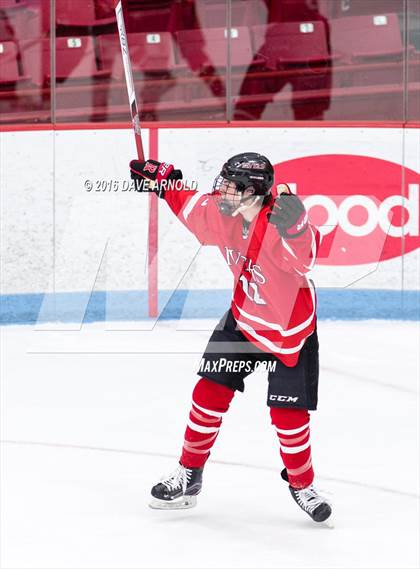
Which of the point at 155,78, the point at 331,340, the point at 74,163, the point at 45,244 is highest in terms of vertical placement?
the point at 155,78

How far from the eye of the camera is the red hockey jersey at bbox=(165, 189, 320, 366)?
8.38 feet

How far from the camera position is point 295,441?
260 cm

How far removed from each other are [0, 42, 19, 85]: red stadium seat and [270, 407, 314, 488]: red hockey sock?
3.44m

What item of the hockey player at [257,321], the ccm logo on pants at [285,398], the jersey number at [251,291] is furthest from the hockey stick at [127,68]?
the ccm logo on pants at [285,398]

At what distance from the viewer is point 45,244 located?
5.35 metres

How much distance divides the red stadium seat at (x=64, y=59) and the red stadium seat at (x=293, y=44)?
2.73ft

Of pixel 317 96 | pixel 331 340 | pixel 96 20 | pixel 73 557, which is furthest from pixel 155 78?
pixel 73 557

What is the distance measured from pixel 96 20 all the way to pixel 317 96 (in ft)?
3.98

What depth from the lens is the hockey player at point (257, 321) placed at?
8.36ft

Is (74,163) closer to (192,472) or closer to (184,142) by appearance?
(184,142)

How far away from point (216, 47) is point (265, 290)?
327 centimetres

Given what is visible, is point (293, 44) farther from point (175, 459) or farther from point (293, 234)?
point (293, 234)

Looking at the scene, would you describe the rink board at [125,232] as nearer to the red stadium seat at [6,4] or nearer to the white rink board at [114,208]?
the white rink board at [114,208]

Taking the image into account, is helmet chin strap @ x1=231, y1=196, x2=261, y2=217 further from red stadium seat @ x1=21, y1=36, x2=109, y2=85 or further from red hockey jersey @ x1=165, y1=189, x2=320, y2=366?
red stadium seat @ x1=21, y1=36, x2=109, y2=85
